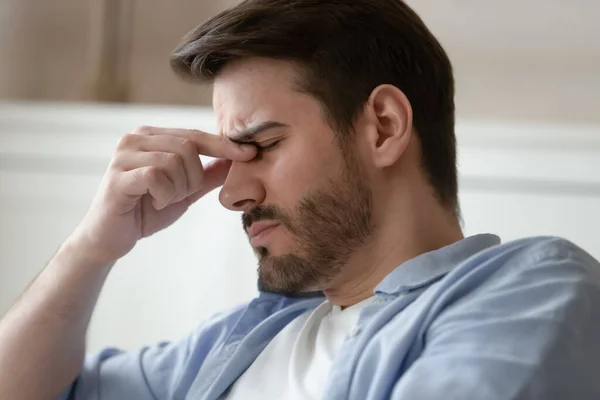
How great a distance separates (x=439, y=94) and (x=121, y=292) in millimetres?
854

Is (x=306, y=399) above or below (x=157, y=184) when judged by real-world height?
below

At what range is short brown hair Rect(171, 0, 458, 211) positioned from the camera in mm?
1104

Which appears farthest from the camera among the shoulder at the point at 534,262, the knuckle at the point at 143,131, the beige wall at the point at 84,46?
the beige wall at the point at 84,46

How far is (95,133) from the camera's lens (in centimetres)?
170

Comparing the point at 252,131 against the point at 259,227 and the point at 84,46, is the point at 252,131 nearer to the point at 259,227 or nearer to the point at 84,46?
the point at 259,227

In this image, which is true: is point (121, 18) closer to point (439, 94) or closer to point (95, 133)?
point (95, 133)

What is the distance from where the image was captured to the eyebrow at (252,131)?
1091mm

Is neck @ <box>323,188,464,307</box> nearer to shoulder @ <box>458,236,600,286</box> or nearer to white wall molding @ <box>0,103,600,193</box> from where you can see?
shoulder @ <box>458,236,600,286</box>

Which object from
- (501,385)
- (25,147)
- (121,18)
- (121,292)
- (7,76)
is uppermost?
(121,18)

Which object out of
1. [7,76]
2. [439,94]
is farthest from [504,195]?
[7,76]

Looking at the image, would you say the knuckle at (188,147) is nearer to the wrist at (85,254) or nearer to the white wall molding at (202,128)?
the wrist at (85,254)

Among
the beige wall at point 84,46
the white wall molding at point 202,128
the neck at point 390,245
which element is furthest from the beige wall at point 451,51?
the neck at point 390,245

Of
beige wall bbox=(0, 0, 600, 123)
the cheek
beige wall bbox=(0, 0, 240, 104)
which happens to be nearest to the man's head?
the cheek

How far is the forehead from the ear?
8cm
